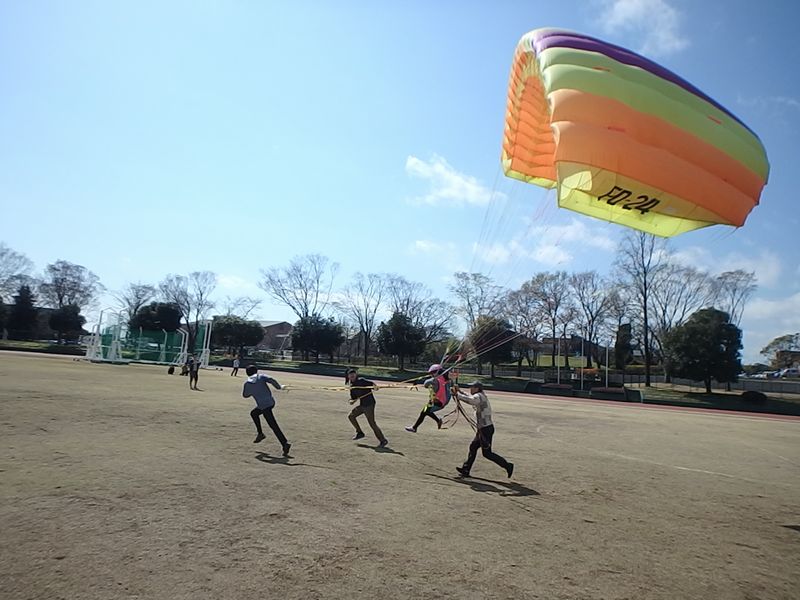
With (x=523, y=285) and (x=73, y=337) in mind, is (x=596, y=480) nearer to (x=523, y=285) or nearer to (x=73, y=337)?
(x=523, y=285)

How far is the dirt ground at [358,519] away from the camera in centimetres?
437

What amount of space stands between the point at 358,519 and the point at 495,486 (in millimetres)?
3058

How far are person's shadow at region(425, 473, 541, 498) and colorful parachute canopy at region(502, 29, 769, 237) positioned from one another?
15.8 ft

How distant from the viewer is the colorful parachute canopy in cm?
780

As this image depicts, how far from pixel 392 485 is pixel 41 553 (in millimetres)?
4430

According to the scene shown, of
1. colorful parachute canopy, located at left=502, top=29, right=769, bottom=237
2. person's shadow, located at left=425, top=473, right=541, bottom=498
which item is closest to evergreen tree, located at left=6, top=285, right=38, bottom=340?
person's shadow, located at left=425, top=473, right=541, bottom=498

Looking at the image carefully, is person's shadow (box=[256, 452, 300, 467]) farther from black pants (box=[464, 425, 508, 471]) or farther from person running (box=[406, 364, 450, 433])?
person running (box=[406, 364, 450, 433])

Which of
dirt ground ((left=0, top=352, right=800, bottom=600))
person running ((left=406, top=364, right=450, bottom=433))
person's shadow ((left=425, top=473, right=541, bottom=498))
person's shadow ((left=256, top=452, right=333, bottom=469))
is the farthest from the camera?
person running ((left=406, top=364, right=450, bottom=433))

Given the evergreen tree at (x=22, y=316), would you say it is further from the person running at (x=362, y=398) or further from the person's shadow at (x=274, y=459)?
the person's shadow at (x=274, y=459)

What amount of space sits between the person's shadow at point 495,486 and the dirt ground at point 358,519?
0.06 meters

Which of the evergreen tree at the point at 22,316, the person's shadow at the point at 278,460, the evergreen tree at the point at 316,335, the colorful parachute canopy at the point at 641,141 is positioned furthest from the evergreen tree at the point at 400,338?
the colorful parachute canopy at the point at 641,141

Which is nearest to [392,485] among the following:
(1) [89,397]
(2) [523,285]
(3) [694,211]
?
(3) [694,211]

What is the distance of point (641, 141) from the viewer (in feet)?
26.3

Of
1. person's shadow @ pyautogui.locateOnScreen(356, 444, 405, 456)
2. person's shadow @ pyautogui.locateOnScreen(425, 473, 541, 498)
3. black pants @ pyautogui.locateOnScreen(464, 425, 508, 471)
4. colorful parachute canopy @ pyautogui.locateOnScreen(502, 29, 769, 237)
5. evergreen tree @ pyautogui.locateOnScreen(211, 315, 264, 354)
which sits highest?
colorful parachute canopy @ pyautogui.locateOnScreen(502, 29, 769, 237)
